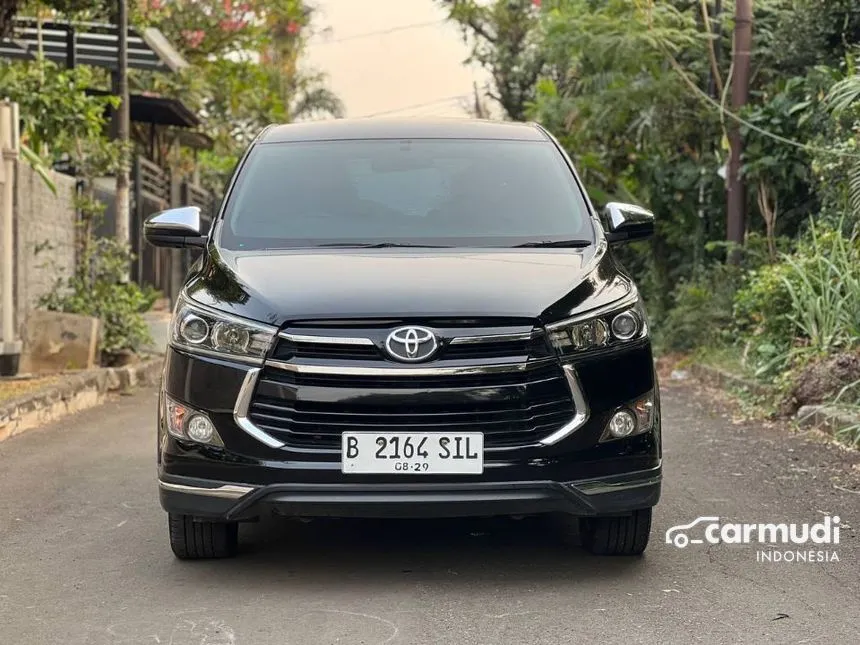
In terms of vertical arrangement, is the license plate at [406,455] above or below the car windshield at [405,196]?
below

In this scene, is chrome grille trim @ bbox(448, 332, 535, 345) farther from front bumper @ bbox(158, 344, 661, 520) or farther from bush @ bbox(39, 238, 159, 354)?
bush @ bbox(39, 238, 159, 354)

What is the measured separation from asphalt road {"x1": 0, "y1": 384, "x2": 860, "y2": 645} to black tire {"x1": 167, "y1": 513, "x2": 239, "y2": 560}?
53 millimetres

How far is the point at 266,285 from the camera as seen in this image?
4.70 metres

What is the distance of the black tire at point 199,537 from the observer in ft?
16.1

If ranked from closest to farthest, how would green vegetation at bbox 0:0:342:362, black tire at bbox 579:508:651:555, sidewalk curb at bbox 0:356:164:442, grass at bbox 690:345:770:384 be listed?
black tire at bbox 579:508:651:555
sidewalk curb at bbox 0:356:164:442
grass at bbox 690:345:770:384
green vegetation at bbox 0:0:342:362

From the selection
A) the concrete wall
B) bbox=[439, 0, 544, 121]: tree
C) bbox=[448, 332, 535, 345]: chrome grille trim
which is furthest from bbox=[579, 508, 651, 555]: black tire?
bbox=[439, 0, 544, 121]: tree

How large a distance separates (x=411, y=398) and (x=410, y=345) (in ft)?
0.60

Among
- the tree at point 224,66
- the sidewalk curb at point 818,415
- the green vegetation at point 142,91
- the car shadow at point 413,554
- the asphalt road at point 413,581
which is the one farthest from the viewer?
the tree at point 224,66

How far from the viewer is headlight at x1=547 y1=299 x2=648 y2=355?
4.50 metres

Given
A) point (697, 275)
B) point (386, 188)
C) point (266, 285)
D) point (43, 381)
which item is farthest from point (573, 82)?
point (266, 285)

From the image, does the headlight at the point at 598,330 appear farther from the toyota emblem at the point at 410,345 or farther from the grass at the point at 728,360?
the grass at the point at 728,360

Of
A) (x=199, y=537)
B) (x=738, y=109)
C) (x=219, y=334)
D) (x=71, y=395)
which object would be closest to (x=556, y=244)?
(x=219, y=334)

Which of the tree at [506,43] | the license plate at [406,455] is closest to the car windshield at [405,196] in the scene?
the license plate at [406,455]

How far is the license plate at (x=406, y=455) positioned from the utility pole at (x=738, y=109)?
30.6 feet
